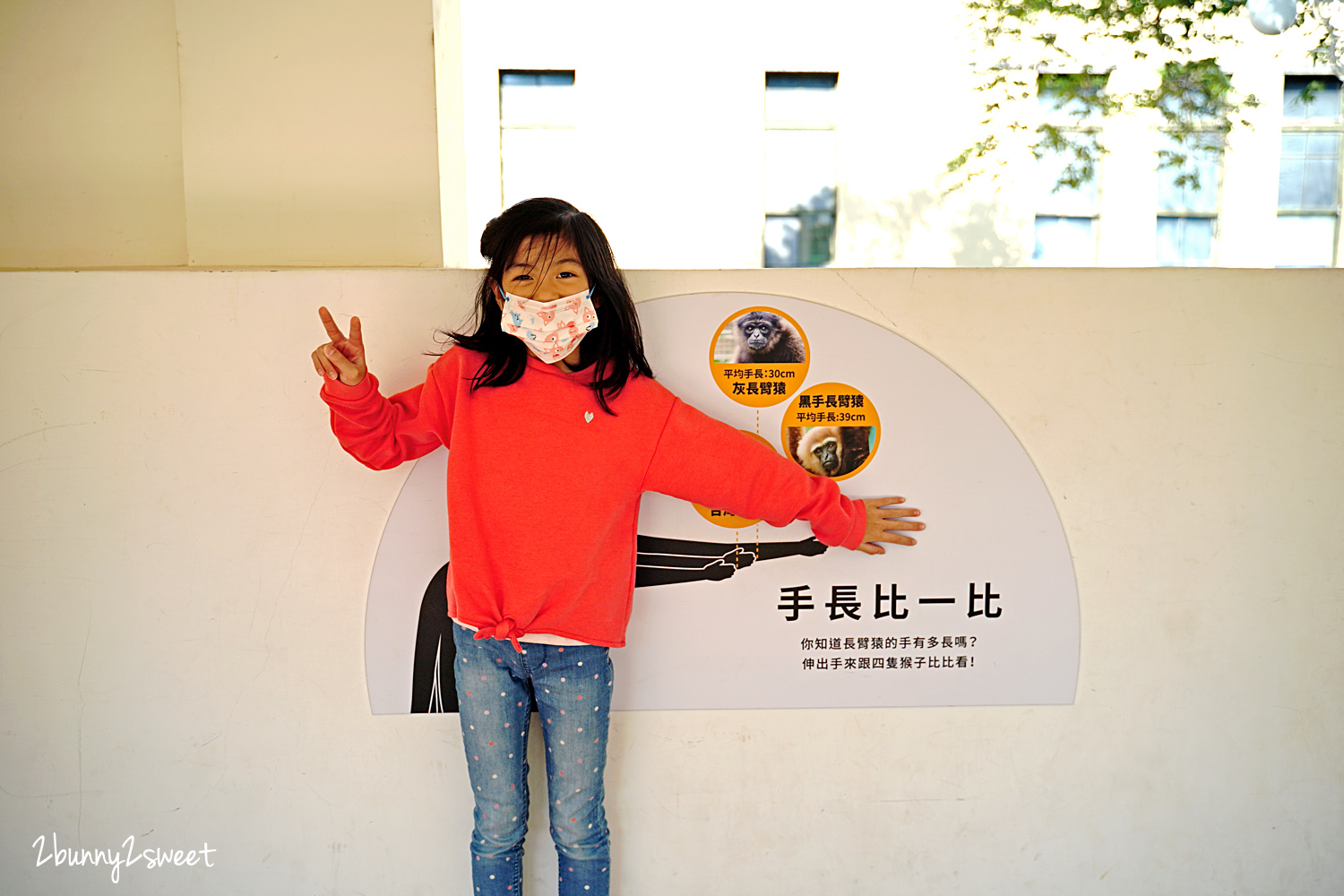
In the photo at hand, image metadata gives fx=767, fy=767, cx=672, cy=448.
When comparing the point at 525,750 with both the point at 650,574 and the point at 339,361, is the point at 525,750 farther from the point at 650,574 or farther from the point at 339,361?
the point at 339,361

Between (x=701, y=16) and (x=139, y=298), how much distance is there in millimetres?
5902

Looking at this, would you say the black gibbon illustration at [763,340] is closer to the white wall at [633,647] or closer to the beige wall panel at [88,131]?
the white wall at [633,647]

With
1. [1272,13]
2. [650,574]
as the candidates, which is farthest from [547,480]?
[1272,13]

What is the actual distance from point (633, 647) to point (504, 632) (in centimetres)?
42

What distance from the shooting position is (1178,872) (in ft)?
6.05

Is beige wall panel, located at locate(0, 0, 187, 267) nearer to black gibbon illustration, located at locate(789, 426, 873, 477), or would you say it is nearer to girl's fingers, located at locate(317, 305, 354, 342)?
girl's fingers, located at locate(317, 305, 354, 342)

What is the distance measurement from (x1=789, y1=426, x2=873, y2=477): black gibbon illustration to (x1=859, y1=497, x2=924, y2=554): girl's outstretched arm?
0.32 ft

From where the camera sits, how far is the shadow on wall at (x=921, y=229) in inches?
252

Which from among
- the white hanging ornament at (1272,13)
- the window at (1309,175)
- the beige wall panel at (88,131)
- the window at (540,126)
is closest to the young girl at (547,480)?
the beige wall panel at (88,131)

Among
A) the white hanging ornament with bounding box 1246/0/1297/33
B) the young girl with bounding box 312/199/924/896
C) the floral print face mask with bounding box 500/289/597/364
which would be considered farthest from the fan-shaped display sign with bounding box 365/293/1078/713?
the white hanging ornament with bounding box 1246/0/1297/33

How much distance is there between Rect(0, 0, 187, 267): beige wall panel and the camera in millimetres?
1932

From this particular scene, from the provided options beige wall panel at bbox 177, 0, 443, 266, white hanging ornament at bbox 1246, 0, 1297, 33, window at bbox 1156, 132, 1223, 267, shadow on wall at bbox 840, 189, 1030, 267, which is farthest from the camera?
window at bbox 1156, 132, 1223, 267

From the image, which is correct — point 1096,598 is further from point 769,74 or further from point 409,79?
point 769,74

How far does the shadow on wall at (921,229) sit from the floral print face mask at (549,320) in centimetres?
553
